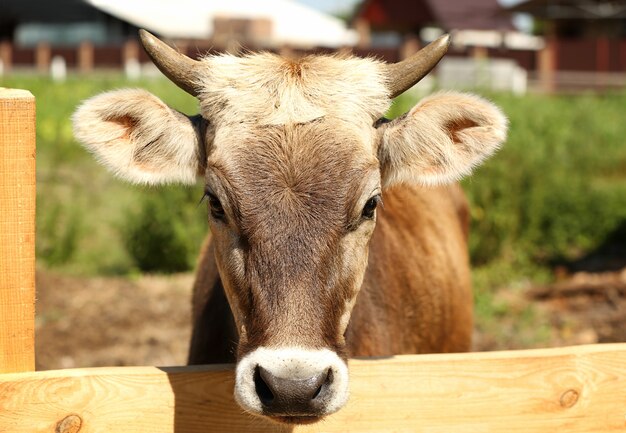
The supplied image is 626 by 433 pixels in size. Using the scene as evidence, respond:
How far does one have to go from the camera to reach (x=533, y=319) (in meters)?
7.86

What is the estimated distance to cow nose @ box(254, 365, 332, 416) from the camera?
7.60 ft

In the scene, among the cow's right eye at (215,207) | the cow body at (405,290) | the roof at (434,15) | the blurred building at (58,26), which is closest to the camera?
the cow's right eye at (215,207)

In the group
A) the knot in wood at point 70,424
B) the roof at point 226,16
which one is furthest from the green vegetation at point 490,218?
the roof at point 226,16

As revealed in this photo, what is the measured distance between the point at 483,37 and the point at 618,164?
28.3 metres

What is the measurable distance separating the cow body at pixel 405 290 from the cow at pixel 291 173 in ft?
0.06

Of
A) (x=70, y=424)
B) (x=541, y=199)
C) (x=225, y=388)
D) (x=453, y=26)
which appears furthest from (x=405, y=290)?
(x=453, y=26)

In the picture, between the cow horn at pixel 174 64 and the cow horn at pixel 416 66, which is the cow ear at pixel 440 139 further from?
the cow horn at pixel 174 64

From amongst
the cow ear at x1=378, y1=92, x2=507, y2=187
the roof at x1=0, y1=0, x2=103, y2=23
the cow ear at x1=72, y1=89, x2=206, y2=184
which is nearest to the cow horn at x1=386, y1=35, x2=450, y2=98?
the cow ear at x1=378, y1=92, x2=507, y2=187

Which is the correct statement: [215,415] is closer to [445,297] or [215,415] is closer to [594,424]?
[594,424]

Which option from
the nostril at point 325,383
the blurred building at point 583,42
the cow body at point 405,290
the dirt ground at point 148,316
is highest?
the nostril at point 325,383

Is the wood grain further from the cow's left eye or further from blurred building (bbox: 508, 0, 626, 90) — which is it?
blurred building (bbox: 508, 0, 626, 90)

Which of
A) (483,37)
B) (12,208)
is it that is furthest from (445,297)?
(483,37)

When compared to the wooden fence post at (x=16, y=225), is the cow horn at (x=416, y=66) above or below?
above

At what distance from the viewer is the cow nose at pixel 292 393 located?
2316 millimetres
